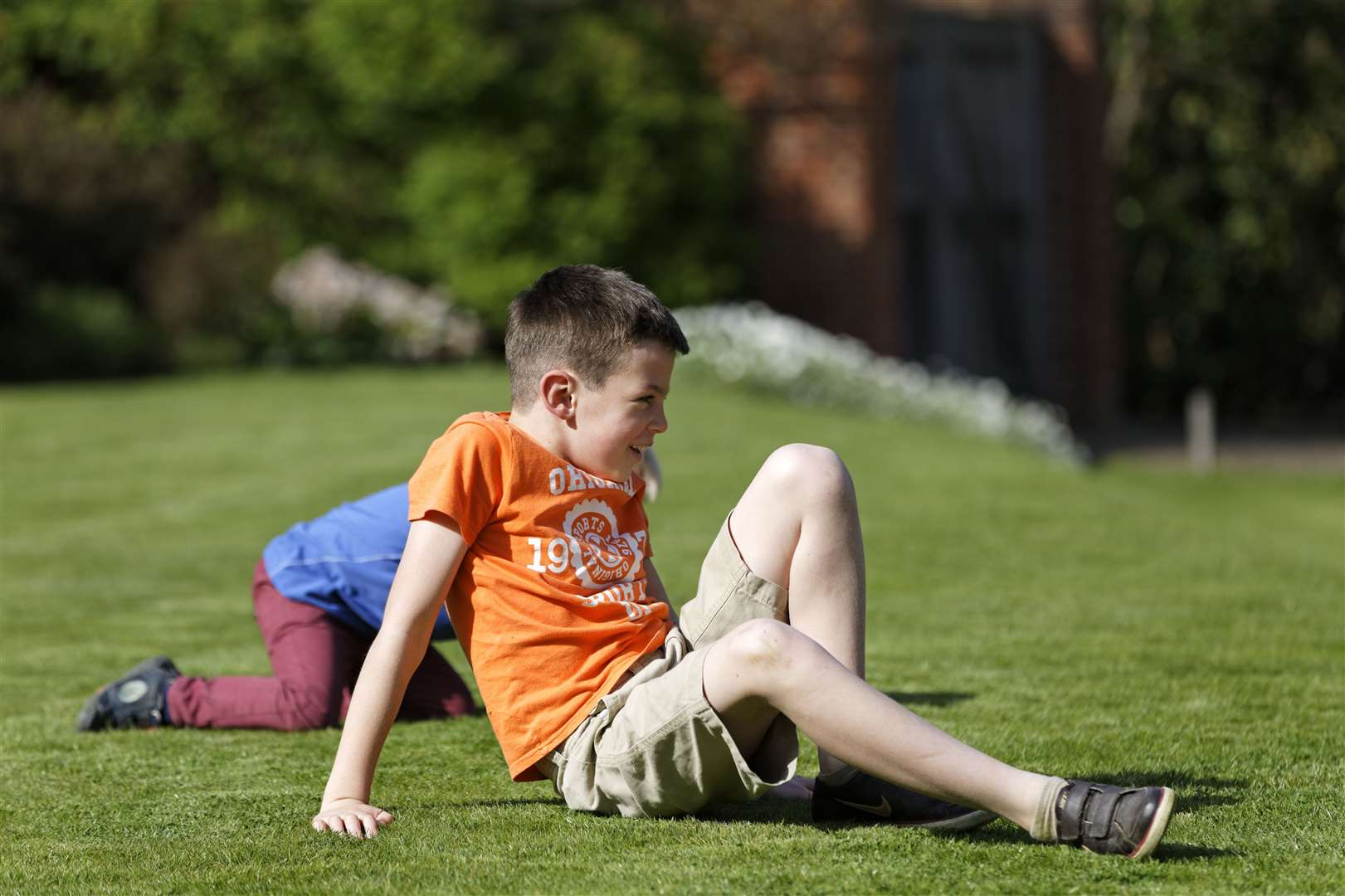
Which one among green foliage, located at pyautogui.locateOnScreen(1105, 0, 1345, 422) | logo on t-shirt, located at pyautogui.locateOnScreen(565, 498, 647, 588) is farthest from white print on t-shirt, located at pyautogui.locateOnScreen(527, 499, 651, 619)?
green foliage, located at pyautogui.locateOnScreen(1105, 0, 1345, 422)

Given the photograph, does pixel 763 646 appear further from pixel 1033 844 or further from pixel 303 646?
pixel 303 646

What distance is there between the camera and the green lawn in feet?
9.54

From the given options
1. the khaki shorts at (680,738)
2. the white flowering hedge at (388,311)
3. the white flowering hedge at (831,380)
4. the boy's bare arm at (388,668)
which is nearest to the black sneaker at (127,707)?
the boy's bare arm at (388,668)

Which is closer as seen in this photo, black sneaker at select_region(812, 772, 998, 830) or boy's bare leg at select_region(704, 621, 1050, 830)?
boy's bare leg at select_region(704, 621, 1050, 830)

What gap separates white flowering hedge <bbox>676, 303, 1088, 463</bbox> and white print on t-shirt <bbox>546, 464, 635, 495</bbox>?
1128 centimetres

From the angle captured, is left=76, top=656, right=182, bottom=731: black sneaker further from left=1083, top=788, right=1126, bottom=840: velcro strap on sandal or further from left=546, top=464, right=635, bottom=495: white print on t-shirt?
left=1083, top=788, right=1126, bottom=840: velcro strap on sandal

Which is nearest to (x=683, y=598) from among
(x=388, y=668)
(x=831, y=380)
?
(x=388, y=668)

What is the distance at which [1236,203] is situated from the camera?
23812 millimetres

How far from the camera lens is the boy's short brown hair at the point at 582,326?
3.12m

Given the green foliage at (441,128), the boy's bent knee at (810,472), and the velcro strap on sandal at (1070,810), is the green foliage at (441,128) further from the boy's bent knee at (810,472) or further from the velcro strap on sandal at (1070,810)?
the velcro strap on sandal at (1070,810)

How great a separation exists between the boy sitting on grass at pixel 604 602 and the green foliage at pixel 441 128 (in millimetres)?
13582

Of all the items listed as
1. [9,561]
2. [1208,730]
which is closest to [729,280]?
[9,561]

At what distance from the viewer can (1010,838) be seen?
302 cm

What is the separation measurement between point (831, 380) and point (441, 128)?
225 inches
